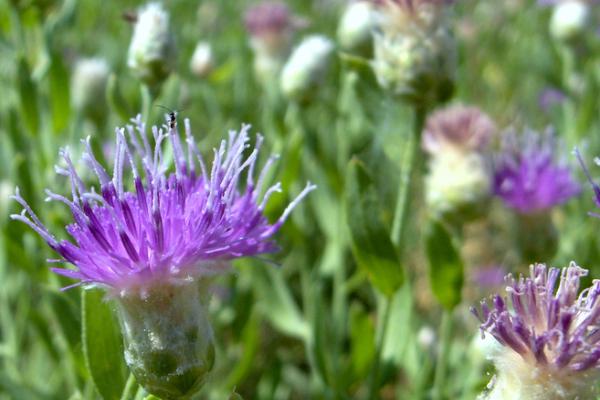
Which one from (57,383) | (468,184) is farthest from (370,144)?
(57,383)

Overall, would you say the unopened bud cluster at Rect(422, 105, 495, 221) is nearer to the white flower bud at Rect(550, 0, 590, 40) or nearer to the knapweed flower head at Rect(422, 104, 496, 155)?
the knapweed flower head at Rect(422, 104, 496, 155)

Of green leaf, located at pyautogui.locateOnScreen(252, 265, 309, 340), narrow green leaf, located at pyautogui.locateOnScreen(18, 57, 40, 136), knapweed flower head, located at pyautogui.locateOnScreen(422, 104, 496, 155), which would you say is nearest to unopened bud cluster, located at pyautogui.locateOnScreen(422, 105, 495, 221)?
knapweed flower head, located at pyautogui.locateOnScreen(422, 104, 496, 155)

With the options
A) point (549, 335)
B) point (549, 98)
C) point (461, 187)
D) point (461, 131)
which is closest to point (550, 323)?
point (549, 335)

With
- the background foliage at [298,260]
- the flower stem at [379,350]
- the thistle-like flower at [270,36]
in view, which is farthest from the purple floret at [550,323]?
the thistle-like flower at [270,36]

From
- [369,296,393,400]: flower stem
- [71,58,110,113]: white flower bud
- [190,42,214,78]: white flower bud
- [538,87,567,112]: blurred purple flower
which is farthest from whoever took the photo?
[538,87,567,112]: blurred purple flower

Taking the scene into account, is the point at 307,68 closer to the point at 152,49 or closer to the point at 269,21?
the point at 152,49

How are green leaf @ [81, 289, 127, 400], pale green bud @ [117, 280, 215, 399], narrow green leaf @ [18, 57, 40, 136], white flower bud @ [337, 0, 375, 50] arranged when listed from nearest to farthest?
pale green bud @ [117, 280, 215, 399] → green leaf @ [81, 289, 127, 400] → narrow green leaf @ [18, 57, 40, 136] → white flower bud @ [337, 0, 375, 50]
